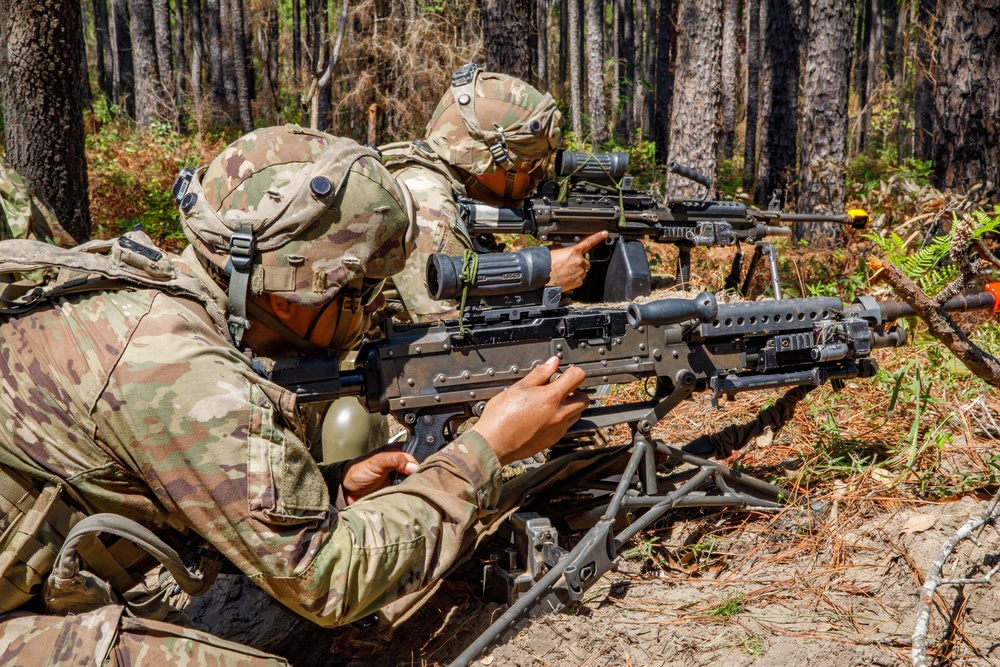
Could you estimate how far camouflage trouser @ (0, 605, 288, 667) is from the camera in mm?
2180

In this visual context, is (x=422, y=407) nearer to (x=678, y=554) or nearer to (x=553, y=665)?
(x=553, y=665)

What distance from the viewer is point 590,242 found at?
5.41m

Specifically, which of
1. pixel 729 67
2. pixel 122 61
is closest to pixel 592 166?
pixel 729 67

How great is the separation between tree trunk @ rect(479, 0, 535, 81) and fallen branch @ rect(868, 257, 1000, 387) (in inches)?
210

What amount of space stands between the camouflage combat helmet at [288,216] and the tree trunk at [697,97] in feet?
20.6

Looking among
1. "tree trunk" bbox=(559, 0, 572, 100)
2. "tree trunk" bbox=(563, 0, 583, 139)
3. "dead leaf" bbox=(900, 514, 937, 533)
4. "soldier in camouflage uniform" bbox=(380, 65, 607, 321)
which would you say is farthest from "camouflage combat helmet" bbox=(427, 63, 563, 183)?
"tree trunk" bbox=(559, 0, 572, 100)

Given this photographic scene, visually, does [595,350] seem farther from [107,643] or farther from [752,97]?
[752,97]

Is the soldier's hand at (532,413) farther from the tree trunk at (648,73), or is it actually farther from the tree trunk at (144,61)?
the tree trunk at (648,73)

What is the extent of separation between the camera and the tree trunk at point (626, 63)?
90.7ft

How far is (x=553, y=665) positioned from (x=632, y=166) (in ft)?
48.1

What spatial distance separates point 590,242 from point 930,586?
10.7 feet

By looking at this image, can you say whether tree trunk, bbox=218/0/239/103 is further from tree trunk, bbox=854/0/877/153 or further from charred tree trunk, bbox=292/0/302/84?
tree trunk, bbox=854/0/877/153

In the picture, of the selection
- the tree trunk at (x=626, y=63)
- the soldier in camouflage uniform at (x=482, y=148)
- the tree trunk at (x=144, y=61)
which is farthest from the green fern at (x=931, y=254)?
the tree trunk at (x=626, y=63)

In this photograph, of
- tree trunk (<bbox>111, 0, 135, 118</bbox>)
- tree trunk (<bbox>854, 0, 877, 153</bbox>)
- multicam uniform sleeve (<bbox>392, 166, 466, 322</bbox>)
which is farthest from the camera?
tree trunk (<bbox>111, 0, 135, 118</bbox>)
